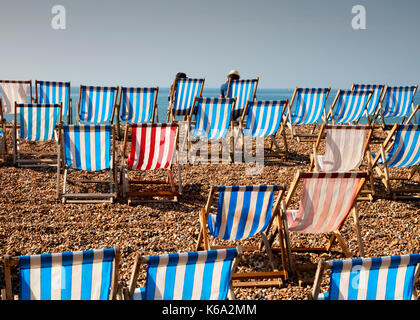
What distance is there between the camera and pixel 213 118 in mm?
5883

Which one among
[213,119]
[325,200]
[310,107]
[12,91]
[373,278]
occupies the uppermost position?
[12,91]

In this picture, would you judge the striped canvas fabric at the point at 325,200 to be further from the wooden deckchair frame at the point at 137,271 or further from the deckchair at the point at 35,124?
the deckchair at the point at 35,124

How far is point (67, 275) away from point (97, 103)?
16.1 feet

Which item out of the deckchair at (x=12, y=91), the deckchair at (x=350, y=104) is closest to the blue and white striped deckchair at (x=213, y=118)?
the deckchair at (x=350, y=104)

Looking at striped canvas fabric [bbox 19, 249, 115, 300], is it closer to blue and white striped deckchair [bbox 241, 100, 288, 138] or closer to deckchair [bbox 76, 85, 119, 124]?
blue and white striped deckchair [bbox 241, 100, 288, 138]

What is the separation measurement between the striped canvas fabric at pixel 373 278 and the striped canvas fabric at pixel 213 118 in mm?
3908

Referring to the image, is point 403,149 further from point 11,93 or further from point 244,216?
point 11,93

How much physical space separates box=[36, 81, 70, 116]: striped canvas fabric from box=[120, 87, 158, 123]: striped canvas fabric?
1072 mm

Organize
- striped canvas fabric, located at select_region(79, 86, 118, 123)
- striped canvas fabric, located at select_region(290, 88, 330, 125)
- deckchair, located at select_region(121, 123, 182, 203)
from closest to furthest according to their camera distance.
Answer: deckchair, located at select_region(121, 123, 182, 203), striped canvas fabric, located at select_region(79, 86, 118, 123), striped canvas fabric, located at select_region(290, 88, 330, 125)

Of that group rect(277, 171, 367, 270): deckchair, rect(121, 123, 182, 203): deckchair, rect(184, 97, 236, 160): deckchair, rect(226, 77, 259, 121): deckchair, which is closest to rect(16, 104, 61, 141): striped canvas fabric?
rect(121, 123, 182, 203): deckchair

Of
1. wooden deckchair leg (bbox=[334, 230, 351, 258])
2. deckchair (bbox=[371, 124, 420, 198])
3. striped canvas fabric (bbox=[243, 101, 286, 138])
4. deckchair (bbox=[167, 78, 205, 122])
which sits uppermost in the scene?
deckchair (bbox=[167, 78, 205, 122])

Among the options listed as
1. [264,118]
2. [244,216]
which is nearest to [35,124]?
[264,118]

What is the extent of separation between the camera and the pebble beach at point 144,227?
338 centimetres

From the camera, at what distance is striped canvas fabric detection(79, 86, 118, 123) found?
6500 mm
